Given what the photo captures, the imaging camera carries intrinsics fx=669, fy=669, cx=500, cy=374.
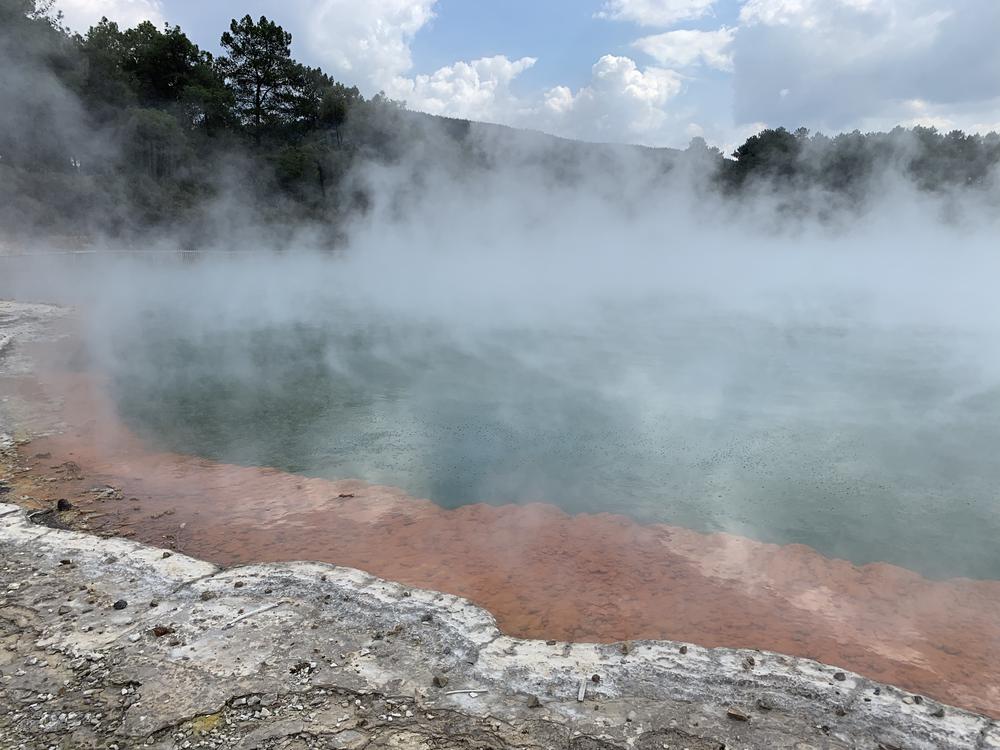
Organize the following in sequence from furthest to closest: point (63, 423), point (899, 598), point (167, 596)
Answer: point (63, 423)
point (899, 598)
point (167, 596)

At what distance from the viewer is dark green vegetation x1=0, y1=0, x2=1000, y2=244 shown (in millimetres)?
16281

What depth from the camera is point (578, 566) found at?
11.5 ft

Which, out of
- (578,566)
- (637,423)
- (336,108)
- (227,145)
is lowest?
(578,566)

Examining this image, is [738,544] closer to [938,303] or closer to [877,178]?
[938,303]

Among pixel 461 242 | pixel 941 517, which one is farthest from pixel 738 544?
pixel 461 242

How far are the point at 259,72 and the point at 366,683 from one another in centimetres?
2592

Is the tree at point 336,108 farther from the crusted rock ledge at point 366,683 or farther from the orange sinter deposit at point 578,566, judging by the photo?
the crusted rock ledge at point 366,683

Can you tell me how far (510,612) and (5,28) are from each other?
64.9 ft

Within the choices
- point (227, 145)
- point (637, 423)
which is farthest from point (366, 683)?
point (227, 145)

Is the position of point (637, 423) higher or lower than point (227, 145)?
lower

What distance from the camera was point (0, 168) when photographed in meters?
14.5

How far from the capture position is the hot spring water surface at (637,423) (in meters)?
4.18

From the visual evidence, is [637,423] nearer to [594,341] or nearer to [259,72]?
[594,341]

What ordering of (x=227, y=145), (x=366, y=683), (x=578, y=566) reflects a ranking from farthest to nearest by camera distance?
(x=227, y=145) → (x=578, y=566) → (x=366, y=683)
